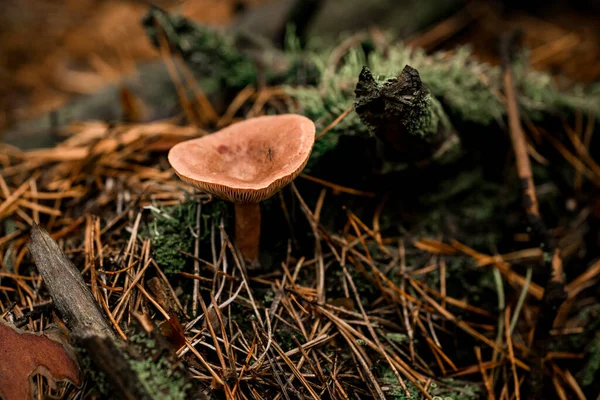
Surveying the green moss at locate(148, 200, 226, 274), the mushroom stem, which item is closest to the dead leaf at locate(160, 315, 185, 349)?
the green moss at locate(148, 200, 226, 274)

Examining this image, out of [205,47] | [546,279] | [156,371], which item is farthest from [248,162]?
[546,279]

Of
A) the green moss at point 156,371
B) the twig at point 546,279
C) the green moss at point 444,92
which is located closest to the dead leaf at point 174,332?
the green moss at point 156,371

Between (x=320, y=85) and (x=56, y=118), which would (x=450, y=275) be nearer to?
(x=320, y=85)

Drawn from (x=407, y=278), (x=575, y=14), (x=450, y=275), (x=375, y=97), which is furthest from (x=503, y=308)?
(x=575, y=14)

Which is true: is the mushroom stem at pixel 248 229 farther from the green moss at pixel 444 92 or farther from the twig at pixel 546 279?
the twig at pixel 546 279

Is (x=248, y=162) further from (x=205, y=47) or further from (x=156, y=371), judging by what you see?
(x=205, y=47)

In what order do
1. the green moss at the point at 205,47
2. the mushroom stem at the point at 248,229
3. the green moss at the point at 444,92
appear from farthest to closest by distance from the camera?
the green moss at the point at 205,47 → the green moss at the point at 444,92 → the mushroom stem at the point at 248,229
